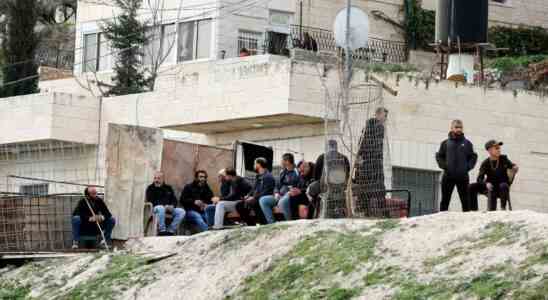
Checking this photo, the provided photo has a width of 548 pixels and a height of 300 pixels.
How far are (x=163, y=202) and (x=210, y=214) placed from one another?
70cm

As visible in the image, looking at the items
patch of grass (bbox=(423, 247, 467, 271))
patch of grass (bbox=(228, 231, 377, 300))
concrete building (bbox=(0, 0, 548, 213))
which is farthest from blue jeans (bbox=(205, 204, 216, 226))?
patch of grass (bbox=(423, 247, 467, 271))

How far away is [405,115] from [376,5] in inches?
592

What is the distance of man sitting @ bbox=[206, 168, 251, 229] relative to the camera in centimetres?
2361

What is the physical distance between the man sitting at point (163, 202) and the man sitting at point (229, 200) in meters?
0.45

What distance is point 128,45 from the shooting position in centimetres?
4366

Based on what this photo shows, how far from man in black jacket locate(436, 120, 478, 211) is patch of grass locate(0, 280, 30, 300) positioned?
18.4 ft

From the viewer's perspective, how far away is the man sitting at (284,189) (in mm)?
22906

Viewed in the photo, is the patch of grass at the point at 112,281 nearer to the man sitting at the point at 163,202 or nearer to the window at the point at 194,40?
the man sitting at the point at 163,202

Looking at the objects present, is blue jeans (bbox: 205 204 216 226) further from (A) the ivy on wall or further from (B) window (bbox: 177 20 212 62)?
(A) the ivy on wall

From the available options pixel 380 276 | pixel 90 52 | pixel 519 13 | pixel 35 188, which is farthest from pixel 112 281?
pixel 519 13

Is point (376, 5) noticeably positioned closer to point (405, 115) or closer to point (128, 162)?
point (405, 115)

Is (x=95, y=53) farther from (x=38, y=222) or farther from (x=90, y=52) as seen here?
(x=38, y=222)

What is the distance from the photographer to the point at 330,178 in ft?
71.9

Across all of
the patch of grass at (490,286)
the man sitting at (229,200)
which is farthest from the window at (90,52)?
the patch of grass at (490,286)
